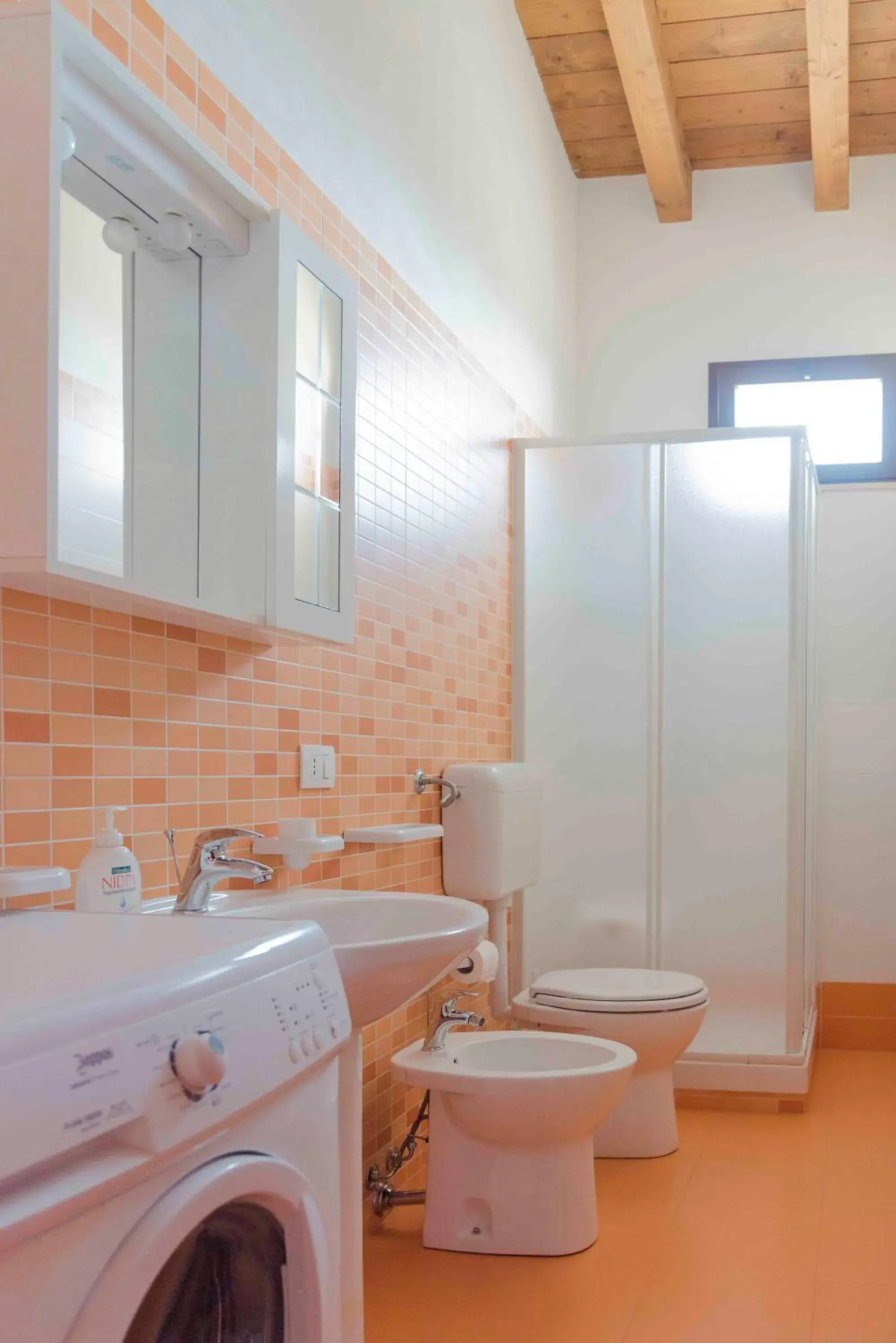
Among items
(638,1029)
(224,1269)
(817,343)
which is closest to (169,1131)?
(224,1269)

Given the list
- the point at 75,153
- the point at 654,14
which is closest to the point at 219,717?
the point at 75,153

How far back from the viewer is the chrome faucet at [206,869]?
5.35 feet

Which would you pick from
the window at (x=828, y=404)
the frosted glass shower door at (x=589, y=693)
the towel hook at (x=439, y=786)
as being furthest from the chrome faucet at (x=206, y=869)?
the window at (x=828, y=404)

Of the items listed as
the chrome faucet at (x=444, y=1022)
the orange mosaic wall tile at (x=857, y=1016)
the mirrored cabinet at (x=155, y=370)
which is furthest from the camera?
the orange mosaic wall tile at (x=857, y=1016)

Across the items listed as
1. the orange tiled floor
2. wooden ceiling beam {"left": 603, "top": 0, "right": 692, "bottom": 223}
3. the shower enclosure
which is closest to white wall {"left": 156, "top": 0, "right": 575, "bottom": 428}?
wooden ceiling beam {"left": 603, "top": 0, "right": 692, "bottom": 223}

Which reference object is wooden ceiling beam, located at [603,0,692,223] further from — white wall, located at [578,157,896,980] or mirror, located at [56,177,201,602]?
mirror, located at [56,177,201,602]

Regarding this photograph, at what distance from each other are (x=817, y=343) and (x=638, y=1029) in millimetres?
2696

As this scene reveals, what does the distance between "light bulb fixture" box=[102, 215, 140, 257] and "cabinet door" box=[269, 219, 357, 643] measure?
0.84 feet

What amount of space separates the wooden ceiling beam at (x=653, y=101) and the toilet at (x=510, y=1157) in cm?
289

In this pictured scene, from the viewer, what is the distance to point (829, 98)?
412cm

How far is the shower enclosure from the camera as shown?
3.77m

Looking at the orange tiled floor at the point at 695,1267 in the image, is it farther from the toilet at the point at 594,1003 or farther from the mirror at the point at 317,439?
the mirror at the point at 317,439

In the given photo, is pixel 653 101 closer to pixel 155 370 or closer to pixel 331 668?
pixel 331 668

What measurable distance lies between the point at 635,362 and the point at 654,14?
49.1 inches
